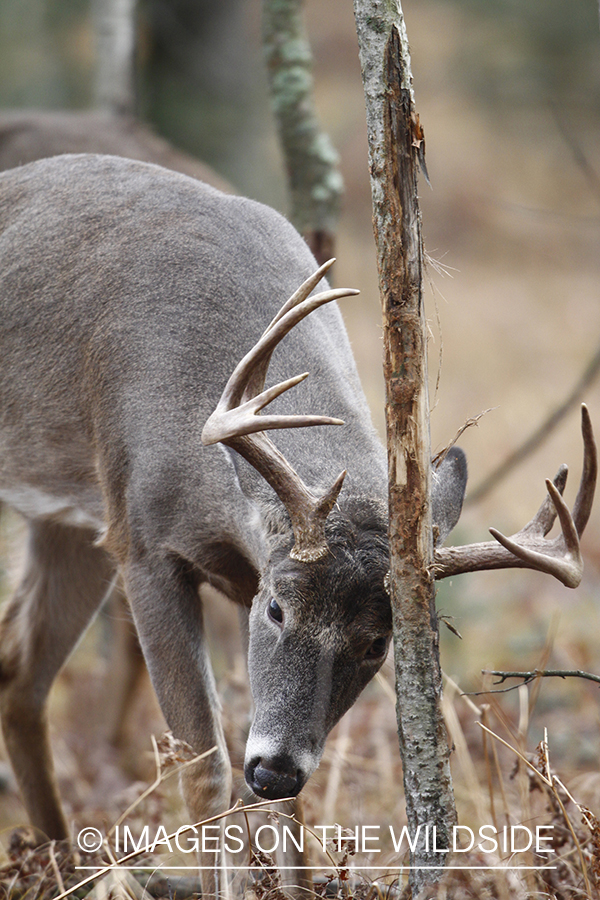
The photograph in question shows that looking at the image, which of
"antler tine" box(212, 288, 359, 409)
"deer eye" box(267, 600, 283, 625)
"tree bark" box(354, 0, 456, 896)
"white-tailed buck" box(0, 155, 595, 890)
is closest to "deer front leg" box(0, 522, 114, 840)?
"white-tailed buck" box(0, 155, 595, 890)

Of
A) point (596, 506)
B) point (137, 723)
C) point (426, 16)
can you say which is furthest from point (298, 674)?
point (426, 16)

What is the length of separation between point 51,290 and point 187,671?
161 cm

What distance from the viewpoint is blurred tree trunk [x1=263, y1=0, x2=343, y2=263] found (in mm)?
5336

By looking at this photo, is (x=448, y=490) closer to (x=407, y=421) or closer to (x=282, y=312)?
(x=407, y=421)

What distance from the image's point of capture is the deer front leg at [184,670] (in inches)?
141

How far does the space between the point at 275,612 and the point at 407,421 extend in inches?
31.8

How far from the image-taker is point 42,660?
189 inches

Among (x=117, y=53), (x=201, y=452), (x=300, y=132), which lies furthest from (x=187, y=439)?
(x=117, y=53)

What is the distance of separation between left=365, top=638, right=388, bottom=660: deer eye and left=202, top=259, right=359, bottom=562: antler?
39cm

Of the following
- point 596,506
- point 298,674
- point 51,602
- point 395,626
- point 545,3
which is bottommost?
point 596,506

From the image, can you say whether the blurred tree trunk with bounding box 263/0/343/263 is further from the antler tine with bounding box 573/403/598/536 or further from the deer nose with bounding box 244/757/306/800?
the deer nose with bounding box 244/757/306/800

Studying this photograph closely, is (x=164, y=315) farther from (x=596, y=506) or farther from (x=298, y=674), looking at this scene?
(x=596, y=506)

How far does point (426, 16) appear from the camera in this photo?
29.3m

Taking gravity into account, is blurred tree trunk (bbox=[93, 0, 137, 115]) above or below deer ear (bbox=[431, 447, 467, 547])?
above
